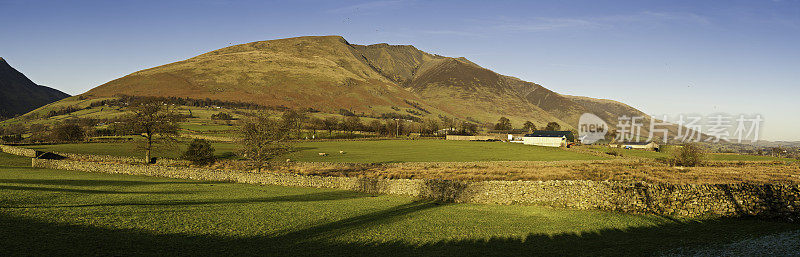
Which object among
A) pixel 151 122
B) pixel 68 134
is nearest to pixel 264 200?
pixel 151 122

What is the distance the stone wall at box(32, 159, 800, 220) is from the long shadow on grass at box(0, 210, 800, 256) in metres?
1.56

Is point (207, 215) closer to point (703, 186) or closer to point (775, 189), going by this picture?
point (703, 186)

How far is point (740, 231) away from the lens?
51.5 feet

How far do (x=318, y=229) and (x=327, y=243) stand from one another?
2.52m

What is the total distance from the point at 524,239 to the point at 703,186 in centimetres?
1116

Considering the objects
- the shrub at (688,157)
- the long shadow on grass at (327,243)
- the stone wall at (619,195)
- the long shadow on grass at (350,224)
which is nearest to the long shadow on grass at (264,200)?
the stone wall at (619,195)

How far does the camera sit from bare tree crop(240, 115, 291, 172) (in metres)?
47.2

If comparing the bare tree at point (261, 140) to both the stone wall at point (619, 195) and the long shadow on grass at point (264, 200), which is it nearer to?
the stone wall at point (619, 195)

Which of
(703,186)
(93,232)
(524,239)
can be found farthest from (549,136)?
(93,232)

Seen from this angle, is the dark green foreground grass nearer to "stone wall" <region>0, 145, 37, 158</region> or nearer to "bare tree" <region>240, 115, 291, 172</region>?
"bare tree" <region>240, 115, 291, 172</region>

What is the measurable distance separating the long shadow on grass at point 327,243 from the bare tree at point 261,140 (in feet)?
99.7

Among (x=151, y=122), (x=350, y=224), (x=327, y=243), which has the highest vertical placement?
(x=151, y=122)

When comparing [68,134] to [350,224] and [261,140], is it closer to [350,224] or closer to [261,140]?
[261,140]

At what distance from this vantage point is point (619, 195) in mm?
21547
